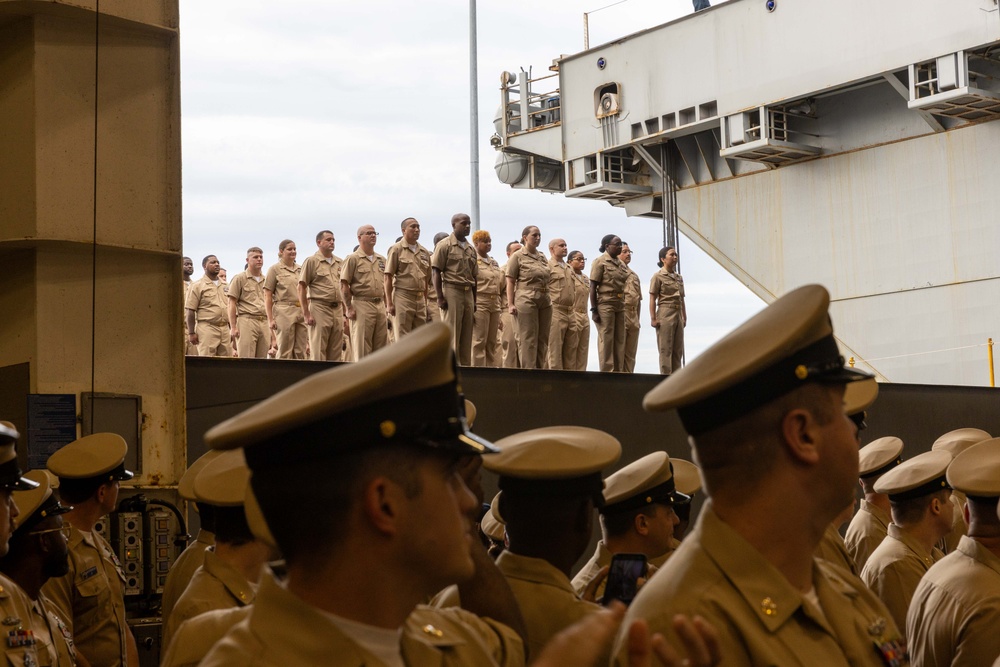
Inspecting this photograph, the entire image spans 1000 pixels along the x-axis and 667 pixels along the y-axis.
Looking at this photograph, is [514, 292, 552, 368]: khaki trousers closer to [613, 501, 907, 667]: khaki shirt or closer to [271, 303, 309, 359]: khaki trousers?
[271, 303, 309, 359]: khaki trousers

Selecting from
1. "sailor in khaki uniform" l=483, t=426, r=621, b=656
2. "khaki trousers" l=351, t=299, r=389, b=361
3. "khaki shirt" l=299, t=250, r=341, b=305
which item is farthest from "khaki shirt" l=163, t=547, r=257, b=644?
"khaki shirt" l=299, t=250, r=341, b=305

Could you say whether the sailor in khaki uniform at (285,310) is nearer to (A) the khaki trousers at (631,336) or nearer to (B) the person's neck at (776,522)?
(A) the khaki trousers at (631,336)

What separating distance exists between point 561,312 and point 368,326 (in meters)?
2.59

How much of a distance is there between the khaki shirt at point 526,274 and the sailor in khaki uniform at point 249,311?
304cm

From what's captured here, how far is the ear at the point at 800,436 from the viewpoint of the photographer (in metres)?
1.82

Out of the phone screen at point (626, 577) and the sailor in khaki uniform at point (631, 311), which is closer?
the phone screen at point (626, 577)

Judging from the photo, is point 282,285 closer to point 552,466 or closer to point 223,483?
point 223,483

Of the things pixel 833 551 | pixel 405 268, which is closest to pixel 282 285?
pixel 405 268

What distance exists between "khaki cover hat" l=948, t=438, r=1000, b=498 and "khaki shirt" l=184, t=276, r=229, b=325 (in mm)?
11453

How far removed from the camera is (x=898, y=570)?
451 centimetres

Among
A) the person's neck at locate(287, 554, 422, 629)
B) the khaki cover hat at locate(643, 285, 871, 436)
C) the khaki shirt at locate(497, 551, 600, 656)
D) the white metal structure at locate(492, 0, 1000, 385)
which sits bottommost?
the khaki shirt at locate(497, 551, 600, 656)

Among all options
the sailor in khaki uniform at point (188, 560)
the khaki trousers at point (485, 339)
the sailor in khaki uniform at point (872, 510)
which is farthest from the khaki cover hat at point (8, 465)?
the khaki trousers at point (485, 339)

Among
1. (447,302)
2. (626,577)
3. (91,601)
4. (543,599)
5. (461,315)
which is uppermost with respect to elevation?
(447,302)

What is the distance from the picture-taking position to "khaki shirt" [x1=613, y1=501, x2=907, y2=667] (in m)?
1.73
